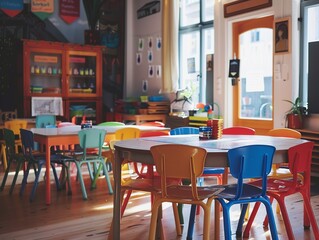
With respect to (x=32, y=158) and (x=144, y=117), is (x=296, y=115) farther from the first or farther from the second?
(x=32, y=158)

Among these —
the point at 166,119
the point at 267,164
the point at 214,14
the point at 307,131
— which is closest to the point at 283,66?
the point at 307,131

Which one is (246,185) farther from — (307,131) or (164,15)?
(164,15)

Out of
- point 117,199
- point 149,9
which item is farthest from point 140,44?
point 117,199

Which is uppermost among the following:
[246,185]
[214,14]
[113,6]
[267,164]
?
[113,6]

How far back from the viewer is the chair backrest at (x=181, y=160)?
109 inches

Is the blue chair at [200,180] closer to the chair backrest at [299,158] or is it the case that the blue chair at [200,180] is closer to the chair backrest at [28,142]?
the chair backrest at [299,158]

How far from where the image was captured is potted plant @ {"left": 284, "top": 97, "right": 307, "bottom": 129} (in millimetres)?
5617

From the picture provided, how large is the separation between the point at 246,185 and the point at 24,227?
187 centimetres

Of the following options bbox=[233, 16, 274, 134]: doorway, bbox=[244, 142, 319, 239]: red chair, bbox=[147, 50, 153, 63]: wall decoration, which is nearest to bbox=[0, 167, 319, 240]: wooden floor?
bbox=[244, 142, 319, 239]: red chair

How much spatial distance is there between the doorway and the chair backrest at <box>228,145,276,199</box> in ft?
11.6

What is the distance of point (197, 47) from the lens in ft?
25.4

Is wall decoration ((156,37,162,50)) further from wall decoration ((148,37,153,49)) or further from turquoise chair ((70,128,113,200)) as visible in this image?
turquoise chair ((70,128,113,200))

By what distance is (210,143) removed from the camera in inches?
132

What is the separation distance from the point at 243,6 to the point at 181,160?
419 centimetres
